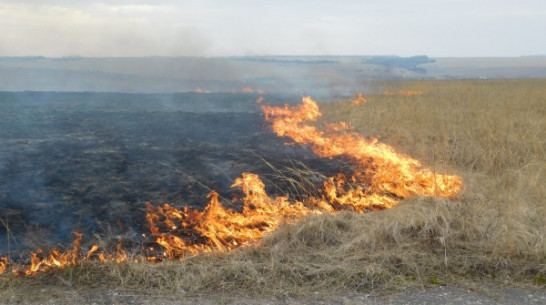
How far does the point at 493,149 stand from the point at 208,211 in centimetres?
550

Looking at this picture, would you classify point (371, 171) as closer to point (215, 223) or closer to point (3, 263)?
point (215, 223)

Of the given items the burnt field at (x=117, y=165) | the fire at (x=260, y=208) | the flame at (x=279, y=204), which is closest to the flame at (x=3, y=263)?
the fire at (x=260, y=208)

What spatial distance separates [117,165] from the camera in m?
7.77

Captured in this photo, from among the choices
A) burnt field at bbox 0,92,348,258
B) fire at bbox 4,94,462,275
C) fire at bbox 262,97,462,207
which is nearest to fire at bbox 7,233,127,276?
fire at bbox 4,94,462,275

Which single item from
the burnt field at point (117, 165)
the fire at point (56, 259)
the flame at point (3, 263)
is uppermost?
the burnt field at point (117, 165)

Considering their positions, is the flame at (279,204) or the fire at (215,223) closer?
the fire at (215,223)

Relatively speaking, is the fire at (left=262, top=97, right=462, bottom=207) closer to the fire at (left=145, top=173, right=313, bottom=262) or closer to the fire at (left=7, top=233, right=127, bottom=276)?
the fire at (left=145, top=173, right=313, bottom=262)

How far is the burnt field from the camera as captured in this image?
5.46 m

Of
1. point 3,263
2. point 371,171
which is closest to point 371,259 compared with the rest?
point 371,171

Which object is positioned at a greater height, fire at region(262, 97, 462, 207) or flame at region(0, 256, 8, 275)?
fire at region(262, 97, 462, 207)

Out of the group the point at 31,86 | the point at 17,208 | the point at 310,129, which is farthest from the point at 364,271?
the point at 31,86

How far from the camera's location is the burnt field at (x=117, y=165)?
17.9ft

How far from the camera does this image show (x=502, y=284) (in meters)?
4.07

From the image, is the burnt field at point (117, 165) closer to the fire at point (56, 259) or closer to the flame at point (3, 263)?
the flame at point (3, 263)
